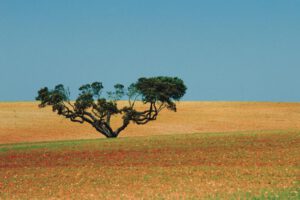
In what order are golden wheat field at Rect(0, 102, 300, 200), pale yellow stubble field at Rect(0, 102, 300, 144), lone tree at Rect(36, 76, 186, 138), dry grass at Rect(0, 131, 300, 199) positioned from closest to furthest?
golden wheat field at Rect(0, 102, 300, 200) < dry grass at Rect(0, 131, 300, 199) < lone tree at Rect(36, 76, 186, 138) < pale yellow stubble field at Rect(0, 102, 300, 144)

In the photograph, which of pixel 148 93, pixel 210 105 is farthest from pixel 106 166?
pixel 210 105

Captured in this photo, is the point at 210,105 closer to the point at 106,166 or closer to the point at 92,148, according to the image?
the point at 92,148

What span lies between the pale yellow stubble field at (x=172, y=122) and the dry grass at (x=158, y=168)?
2901cm

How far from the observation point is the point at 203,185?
2725cm

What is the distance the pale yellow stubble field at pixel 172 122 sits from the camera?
267ft

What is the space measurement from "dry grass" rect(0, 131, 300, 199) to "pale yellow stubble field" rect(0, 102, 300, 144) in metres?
29.0

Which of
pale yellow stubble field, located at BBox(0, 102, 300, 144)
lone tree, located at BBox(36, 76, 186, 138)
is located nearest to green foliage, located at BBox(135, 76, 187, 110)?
lone tree, located at BBox(36, 76, 186, 138)

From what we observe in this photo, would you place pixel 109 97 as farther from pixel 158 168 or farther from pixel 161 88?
pixel 158 168

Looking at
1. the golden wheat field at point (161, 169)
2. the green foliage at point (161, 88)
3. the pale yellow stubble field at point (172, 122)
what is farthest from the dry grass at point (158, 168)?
→ the pale yellow stubble field at point (172, 122)

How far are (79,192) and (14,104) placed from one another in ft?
320

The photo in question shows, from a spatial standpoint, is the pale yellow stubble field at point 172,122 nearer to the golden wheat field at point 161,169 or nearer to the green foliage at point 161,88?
the green foliage at point 161,88

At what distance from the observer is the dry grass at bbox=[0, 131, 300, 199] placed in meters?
26.0

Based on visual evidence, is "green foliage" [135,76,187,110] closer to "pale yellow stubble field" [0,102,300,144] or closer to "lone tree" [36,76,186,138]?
"lone tree" [36,76,186,138]

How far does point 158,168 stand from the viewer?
113 feet
